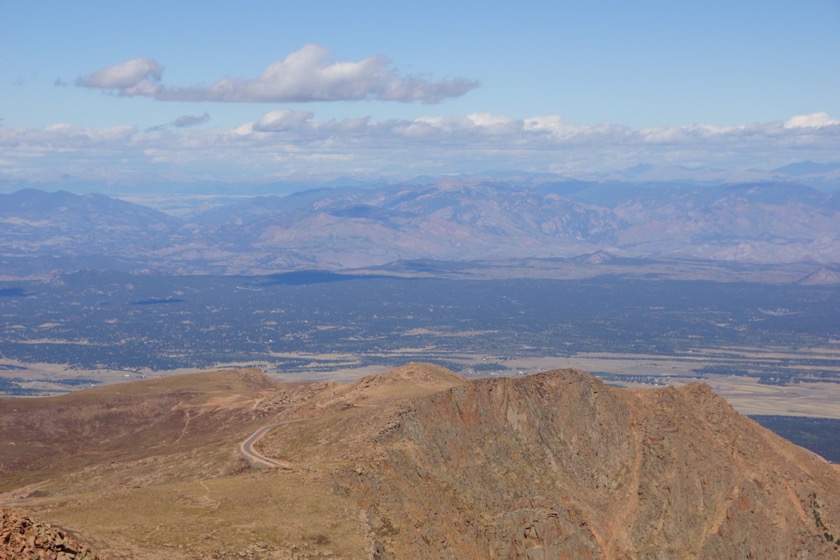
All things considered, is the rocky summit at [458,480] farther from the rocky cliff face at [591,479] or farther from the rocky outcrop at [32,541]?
the rocky outcrop at [32,541]

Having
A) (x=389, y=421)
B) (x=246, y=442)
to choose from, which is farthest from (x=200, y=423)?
(x=389, y=421)

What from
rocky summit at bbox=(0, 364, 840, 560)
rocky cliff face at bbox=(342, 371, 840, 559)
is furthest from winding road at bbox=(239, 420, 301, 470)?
rocky cliff face at bbox=(342, 371, 840, 559)

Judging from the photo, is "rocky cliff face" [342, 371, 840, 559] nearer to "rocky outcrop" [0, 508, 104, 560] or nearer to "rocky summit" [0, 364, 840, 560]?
"rocky summit" [0, 364, 840, 560]

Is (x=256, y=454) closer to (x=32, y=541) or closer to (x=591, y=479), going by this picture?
(x=591, y=479)

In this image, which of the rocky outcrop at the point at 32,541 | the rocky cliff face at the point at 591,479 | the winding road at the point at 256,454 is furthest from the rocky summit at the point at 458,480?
the rocky outcrop at the point at 32,541

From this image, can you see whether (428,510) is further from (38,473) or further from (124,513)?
(38,473)

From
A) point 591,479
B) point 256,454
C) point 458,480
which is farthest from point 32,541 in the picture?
point 591,479
